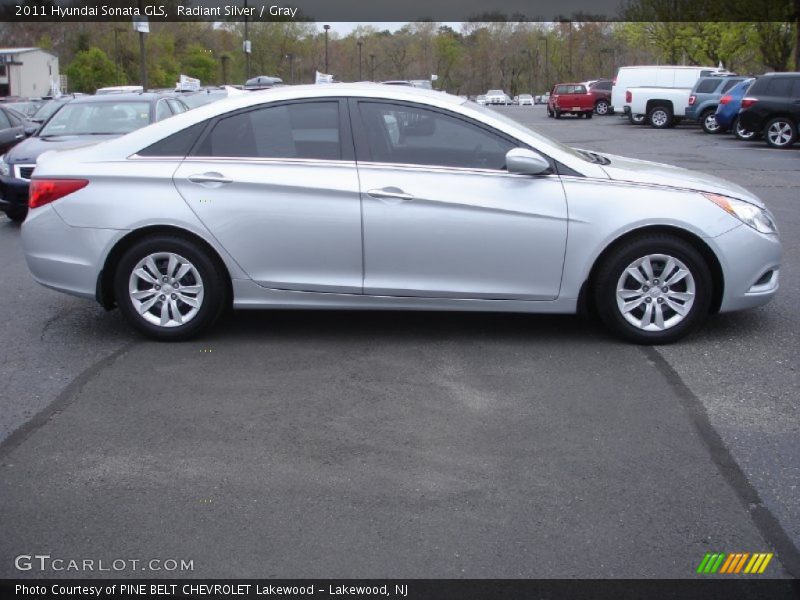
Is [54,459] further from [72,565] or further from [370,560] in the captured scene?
[370,560]

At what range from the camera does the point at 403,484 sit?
412 centimetres

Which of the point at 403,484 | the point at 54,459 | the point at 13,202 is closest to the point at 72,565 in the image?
the point at 54,459

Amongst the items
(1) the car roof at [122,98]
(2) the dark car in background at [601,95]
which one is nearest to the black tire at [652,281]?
(1) the car roof at [122,98]

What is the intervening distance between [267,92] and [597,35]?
345 ft

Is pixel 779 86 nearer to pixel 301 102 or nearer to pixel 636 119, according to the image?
pixel 636 119

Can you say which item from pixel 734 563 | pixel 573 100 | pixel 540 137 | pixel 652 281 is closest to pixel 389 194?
pixel 540 137

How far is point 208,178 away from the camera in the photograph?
241 inches

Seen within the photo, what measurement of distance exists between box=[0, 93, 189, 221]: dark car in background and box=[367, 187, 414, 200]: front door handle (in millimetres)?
6644

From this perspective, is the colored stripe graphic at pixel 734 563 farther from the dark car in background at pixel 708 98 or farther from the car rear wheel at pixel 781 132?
the dark car in background at pixel 708 98

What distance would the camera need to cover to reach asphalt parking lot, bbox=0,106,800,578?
3.60 meters

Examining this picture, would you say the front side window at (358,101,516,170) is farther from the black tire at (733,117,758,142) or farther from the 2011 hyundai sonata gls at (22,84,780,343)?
the black tire at (733,117,758,142)

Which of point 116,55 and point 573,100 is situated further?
point 116,55

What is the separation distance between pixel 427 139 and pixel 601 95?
4214 cm

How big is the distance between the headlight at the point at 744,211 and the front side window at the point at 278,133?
2483mm
